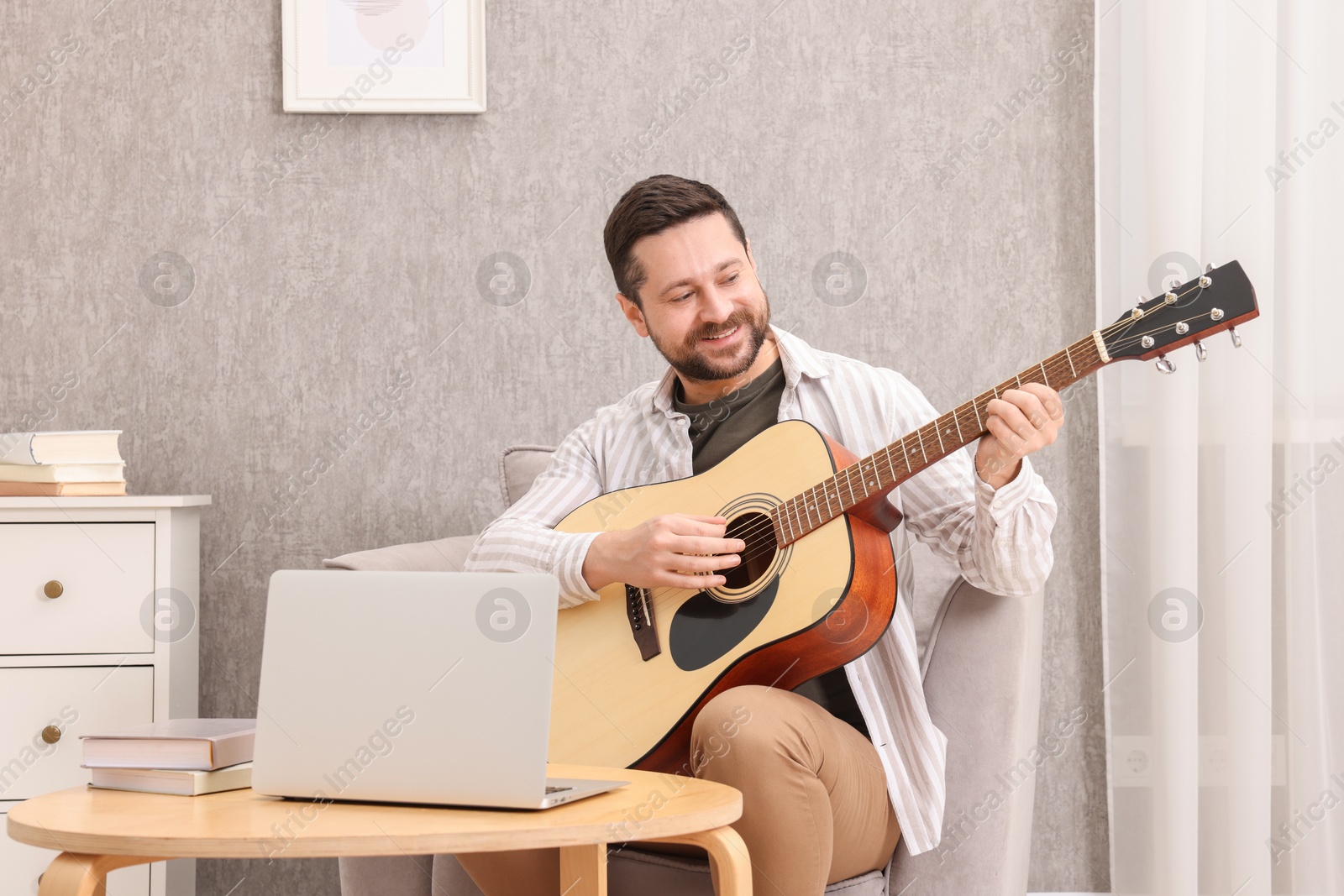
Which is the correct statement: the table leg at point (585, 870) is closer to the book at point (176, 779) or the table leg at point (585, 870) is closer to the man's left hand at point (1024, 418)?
Answer: the book at point (176, 779)

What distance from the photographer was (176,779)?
0.96 m

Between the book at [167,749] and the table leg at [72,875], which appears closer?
the table leg at [72,875]

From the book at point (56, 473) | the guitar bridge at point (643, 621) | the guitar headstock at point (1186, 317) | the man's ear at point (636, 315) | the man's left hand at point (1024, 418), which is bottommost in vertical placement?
the guitar bridge at point (643, 621)

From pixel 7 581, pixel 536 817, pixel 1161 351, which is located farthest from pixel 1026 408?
pixel 7 581

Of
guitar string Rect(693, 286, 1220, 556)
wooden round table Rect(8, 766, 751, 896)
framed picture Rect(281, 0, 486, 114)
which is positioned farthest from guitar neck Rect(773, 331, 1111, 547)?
framed picture Rect(281, 0, 486, 114)

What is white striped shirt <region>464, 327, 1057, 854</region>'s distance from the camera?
49.5 inches

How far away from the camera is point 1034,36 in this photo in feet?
6.70

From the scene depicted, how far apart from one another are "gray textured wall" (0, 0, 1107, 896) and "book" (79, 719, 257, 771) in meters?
1.11

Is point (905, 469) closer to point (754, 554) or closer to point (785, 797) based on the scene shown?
point (754, 554)

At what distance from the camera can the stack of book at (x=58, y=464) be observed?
68.7 inches

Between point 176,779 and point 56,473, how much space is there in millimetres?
1017

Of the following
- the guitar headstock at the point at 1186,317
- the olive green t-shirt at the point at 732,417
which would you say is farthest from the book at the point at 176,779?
the guitar headstock at the point at 1186,317

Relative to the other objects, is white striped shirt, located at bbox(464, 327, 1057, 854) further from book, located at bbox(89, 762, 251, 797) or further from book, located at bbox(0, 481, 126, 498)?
book, located at bbox(0, 481, 126, 498)

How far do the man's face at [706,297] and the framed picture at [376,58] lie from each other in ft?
2.52
